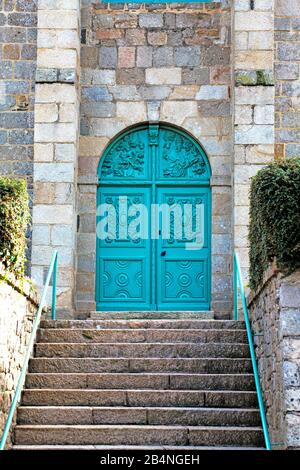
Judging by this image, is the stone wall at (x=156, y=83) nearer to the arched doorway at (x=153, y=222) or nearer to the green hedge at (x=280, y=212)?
the arched doorway at (x=153, y=222)

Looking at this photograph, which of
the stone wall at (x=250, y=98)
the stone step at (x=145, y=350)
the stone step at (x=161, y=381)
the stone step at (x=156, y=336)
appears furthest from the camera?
Result: the stone wall at (x=250, y=98)

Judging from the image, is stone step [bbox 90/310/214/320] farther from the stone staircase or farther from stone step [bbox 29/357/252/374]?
stone step [bbox 29/357/252/374]

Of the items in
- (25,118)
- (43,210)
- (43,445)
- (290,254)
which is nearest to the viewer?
(290,254)

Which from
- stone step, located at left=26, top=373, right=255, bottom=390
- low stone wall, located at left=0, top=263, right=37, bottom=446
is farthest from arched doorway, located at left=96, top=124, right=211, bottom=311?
stone step, located at left=26, top=373, right=255, bottom=390

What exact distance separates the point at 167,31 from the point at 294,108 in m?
2.11

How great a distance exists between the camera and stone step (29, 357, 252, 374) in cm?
936

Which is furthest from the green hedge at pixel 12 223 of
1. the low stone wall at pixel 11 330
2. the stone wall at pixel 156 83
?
the stone wall at pixel 156 83

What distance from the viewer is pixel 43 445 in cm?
832

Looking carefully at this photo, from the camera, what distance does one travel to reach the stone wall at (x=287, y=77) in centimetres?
1266

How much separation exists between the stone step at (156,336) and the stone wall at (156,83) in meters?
2.60

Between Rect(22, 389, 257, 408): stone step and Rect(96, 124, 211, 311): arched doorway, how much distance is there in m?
3.60

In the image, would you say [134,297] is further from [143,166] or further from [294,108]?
[294,108]
